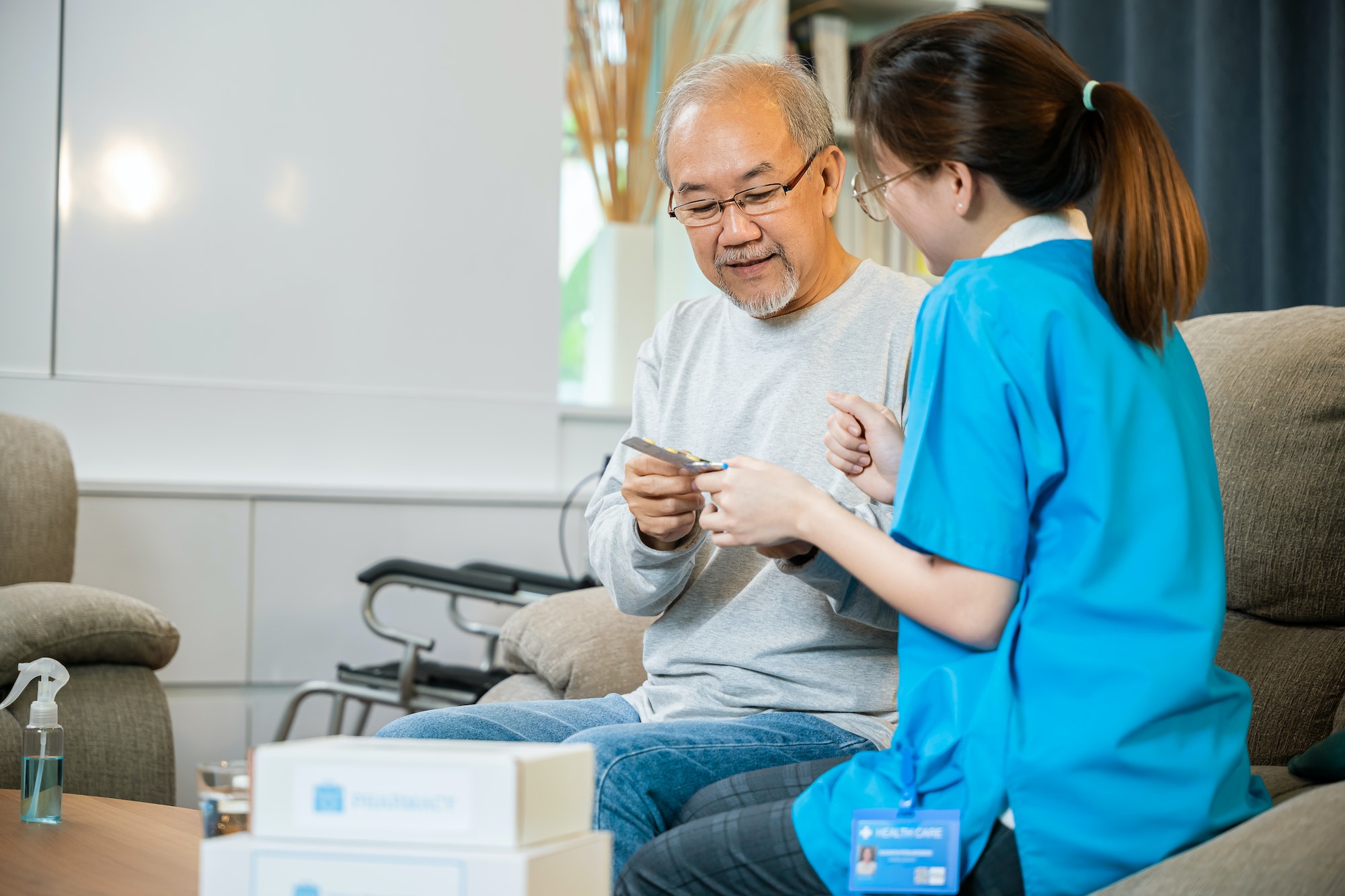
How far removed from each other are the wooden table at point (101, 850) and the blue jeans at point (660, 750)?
25 centimetres

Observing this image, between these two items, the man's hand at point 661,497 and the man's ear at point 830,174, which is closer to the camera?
the man's hand at point 661,497

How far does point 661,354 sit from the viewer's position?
1.46 m

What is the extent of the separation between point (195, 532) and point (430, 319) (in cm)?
72

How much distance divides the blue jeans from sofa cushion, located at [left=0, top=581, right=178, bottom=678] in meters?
0.81

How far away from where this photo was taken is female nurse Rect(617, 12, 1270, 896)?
2.62ft

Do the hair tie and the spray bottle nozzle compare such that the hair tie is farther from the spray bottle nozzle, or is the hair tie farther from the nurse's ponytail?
the spray bottle nozzle

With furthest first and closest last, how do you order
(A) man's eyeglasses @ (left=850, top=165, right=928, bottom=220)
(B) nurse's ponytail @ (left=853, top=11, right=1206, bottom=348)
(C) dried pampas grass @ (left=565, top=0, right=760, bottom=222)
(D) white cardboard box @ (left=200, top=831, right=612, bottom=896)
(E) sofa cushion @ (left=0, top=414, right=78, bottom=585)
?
(C) dried pampas grass @ (left=565, top=0, right=760, bottom=222), (E) sofa cushion @ (left=0, top=414, right=78, bottom=585), (A) man's eyeglasses @ (left=850, top=165, right=928, bottom=220), (B) nurse's ponytail @ (left=853, top=11, right=1206, bottom=348), (D) white cardboard box @ (left=200, top=831, right=612, bottom=896)

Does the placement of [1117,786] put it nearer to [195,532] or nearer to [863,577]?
[863,577]

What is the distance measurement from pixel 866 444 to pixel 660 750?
0.35 m

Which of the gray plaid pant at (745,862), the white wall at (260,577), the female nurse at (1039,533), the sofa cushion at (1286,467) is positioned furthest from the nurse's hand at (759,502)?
the white wall at (260,577)

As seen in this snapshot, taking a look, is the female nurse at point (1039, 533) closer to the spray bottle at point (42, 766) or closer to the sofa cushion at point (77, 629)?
the spray bottle at point (42, 766)

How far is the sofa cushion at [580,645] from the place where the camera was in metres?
1.69

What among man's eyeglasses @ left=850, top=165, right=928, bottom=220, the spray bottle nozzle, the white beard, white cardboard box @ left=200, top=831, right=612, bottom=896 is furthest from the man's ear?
the spray bottle nozzle

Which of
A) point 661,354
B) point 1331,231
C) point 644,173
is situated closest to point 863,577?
point 661,354
